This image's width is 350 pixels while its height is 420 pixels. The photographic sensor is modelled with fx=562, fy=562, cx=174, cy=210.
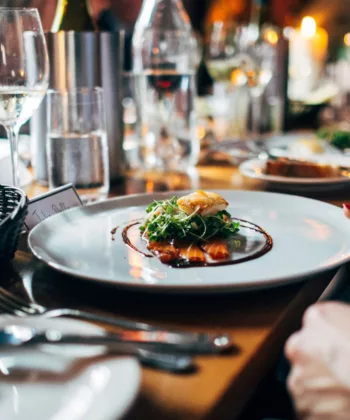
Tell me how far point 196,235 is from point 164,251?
6cm

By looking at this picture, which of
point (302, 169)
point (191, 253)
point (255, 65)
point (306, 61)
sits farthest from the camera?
point (306, 61)

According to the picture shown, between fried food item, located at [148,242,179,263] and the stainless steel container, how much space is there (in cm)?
48

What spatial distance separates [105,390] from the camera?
0.34 meters

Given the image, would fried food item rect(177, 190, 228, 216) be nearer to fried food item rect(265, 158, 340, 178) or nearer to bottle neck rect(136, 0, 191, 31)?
fried food item rect(265, 158, 340, 178)

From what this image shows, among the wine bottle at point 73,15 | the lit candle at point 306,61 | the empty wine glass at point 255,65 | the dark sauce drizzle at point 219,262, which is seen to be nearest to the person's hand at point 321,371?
the dark sauce drizzle at point 219,262

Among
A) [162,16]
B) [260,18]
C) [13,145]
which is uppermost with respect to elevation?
[260,18]

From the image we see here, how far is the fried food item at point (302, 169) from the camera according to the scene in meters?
1.05

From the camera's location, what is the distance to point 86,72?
3.34 feet

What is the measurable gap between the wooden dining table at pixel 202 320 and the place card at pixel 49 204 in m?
0.08

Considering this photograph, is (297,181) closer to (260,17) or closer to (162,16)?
(162,16)

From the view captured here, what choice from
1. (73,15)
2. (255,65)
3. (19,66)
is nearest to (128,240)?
(19,66)

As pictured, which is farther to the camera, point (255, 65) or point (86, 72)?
point (255, 65)

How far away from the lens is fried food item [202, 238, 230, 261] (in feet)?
1.97

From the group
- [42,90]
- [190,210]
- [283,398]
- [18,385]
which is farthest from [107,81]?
[18,385]
